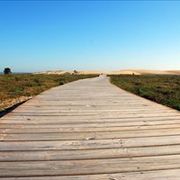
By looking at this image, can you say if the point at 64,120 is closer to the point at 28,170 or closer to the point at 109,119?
the point at 109,119

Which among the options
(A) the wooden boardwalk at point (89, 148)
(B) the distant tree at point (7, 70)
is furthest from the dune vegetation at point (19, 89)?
(B) the distant tree at point (7, 70)

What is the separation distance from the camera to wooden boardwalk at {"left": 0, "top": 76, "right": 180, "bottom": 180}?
317 cm

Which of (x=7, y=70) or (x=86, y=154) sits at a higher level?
(x=7, y=70)

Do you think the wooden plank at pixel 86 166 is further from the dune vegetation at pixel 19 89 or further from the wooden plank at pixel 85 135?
the dune vegetation at pixel 19 89

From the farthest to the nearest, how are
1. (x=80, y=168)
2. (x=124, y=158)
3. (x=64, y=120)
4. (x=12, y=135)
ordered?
(x=64, y=120) < (x=12, y=135) < (x=124, y=158) < (x=80, y=168)

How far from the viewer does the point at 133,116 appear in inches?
261

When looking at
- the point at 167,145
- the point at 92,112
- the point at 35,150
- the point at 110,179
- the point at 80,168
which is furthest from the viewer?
the point at 92,112

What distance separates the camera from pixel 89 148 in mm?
A: 4043

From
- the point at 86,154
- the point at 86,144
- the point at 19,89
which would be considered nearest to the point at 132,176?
the point at 86,154

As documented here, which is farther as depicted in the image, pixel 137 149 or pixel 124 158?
pixel 137 149

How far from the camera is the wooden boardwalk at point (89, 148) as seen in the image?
3.17 m

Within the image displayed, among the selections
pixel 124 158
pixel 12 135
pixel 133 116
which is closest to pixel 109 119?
Answer: pixel 133 116

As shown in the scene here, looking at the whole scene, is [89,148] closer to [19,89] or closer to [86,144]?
[86,144]

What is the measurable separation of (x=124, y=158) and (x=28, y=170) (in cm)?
109
